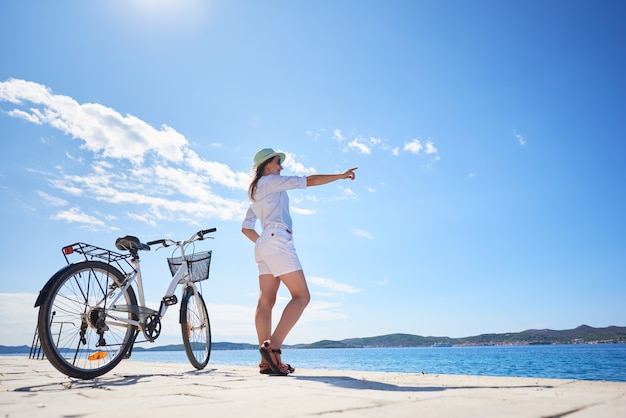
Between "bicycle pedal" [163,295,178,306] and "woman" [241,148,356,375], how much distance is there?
4.13ft

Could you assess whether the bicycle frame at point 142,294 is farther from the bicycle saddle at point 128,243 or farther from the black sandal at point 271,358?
the black sandal at point 271,358

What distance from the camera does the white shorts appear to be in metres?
3.92

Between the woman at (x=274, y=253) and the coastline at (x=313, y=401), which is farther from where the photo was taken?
the woman at (x=274, y=253)

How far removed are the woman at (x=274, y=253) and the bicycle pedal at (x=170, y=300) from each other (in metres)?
1.26

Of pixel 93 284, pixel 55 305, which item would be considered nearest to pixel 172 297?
pixel 93 284

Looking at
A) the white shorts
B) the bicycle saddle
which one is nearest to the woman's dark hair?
the white shorts

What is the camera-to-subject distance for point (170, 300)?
192 inches

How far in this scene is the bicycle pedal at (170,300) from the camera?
484cm

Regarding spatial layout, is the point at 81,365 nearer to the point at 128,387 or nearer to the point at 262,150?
the point at 128,387

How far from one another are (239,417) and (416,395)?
105 centimetres

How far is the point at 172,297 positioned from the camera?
193 inches

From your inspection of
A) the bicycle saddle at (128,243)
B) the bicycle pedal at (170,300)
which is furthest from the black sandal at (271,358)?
the bicycle saddle at (128,243)

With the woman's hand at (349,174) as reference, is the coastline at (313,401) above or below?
below

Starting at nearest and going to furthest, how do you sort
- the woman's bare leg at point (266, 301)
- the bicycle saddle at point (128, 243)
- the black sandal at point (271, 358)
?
the black sandal at point (271, 358), the woman's bare leg at point (266, 301), the bicycle saddle at point (128, 243)
